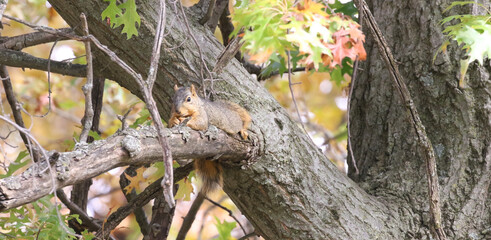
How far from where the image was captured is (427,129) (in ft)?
→ 7.80

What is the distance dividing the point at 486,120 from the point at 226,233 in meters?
1.46

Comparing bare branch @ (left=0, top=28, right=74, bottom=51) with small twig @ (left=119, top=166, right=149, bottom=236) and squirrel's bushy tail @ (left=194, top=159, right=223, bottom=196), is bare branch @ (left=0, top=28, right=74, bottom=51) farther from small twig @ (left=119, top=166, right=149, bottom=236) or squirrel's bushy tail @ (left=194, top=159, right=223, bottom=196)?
squirrel's bushy tail @ (left=194, top=159, right=223, bottom=196)

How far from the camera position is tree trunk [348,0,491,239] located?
2234 mm

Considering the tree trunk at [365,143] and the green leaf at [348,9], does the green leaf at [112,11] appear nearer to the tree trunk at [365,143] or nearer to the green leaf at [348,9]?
the tree trunk at [365,143]

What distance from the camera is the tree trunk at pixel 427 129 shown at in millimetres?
2234

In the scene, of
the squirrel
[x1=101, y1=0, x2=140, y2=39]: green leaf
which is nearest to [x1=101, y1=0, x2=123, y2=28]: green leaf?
[x1=101, y1=0, x2=140, y2=39]: green leaf

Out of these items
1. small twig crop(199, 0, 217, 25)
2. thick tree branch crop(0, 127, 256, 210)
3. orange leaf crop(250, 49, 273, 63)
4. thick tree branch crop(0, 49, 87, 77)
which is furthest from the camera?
thick tree branch crop(0, 49, 87, 77)

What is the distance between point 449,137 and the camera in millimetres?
2314

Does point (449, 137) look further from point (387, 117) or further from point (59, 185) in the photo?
point (59, 185)

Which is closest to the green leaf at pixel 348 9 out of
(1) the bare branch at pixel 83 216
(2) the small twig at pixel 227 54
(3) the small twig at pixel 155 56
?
(2) the small twig at pixel 227 54

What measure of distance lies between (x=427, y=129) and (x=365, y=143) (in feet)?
0.98

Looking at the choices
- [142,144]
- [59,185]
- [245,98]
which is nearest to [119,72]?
[245,98]

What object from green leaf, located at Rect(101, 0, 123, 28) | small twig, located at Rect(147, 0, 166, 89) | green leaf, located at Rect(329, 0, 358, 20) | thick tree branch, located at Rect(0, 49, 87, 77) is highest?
green leaf, located at Rect(329, 0, 358, 20)

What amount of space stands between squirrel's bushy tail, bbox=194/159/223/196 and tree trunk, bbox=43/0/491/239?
4cm
